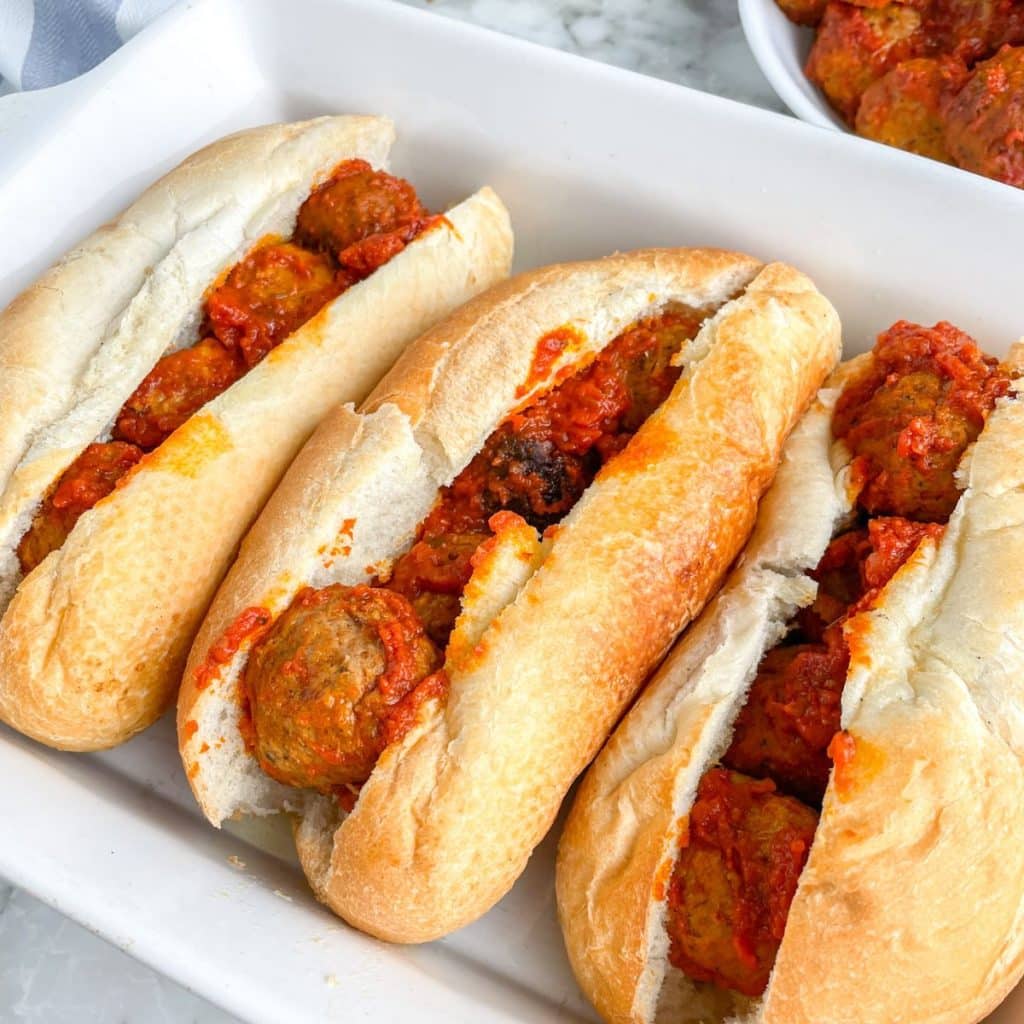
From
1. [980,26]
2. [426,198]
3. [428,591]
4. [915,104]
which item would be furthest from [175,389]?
[980,26]

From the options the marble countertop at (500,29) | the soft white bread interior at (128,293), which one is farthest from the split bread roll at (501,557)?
the marble countertop at (500,29)

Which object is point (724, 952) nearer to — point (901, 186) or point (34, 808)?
point (34, 808)

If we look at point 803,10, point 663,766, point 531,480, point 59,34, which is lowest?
point 663,766

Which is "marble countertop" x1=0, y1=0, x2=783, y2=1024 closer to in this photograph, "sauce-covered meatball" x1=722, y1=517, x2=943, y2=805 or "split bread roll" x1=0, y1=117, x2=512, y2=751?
"split bread roll" x1=0, y1=117, x2=512, y2=751

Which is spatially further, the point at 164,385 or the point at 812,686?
the point at 164,385

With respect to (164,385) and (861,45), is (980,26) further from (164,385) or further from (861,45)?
(164,385)

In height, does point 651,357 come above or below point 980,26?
below
